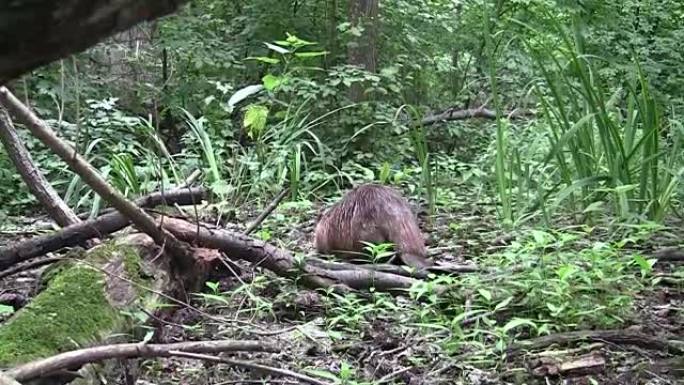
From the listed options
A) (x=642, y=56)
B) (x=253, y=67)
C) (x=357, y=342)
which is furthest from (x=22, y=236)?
(x=642, y=56)

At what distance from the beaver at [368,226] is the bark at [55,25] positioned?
298 cm

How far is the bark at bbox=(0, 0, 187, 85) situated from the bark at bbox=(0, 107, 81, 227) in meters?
3.02

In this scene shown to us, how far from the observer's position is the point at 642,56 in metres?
6.72

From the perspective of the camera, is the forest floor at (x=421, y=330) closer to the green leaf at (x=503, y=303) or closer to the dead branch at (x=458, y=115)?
the green leaf at (x=503, y=303)

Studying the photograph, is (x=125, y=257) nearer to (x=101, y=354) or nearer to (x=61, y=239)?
(x=61, y=239)

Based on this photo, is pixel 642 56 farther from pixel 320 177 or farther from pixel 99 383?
pixel 99 383

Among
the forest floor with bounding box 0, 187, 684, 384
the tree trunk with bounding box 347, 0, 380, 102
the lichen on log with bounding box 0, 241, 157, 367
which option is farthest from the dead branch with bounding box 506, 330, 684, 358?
the tree trunk with bounding box 347, 0, 380, 102

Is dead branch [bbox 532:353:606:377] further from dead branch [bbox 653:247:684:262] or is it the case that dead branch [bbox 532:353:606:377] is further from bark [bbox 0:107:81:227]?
bark [bbox 0:107:81:227]

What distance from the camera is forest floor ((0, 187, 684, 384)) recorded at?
2.49m

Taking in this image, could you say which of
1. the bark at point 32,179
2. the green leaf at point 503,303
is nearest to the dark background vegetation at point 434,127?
the green leaf at point 503,303

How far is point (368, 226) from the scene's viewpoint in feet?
12.8

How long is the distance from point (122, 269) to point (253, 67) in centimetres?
517

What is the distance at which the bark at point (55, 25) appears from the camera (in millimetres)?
681

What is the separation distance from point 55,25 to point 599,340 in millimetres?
2336
